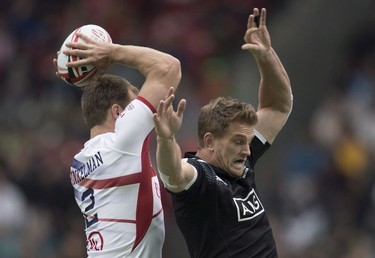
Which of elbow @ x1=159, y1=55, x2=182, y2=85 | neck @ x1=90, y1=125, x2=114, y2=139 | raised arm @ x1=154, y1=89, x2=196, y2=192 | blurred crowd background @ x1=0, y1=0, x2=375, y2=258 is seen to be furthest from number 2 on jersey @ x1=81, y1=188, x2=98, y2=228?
blurred crowd background @ x1=0, y1=0, x2=375, y2=258

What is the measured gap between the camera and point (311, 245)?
12.8 metres

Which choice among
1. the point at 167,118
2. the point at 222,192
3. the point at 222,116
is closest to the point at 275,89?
the point at 222,116

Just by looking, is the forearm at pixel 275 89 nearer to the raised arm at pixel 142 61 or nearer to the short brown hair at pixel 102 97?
the raised arm at pixel 142 61

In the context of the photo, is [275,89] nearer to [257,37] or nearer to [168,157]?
[257,37]

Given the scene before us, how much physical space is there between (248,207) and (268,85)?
1246 millimetres

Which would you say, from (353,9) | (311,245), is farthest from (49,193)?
(353,9)

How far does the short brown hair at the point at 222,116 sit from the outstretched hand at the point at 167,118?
66 centimetres

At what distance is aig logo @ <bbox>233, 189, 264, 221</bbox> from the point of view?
6.58 meters

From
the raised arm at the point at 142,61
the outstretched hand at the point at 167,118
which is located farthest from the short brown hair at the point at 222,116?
the outstretched hand at the point at 167,118

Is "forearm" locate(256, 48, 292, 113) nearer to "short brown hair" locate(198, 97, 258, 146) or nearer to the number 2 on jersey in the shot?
"short brown hair" locate(198, 97, 258, 146)

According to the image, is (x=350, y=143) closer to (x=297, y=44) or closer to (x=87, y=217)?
(x=297, y=44)

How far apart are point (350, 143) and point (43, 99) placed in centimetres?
423

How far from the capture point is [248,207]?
6.66m

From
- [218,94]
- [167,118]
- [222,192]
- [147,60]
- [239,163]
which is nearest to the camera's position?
[167,118]
